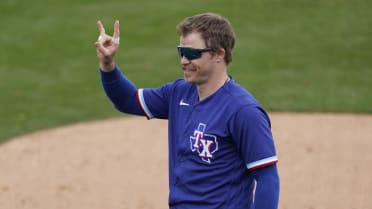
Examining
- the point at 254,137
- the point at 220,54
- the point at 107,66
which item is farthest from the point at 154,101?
the point at 254,137

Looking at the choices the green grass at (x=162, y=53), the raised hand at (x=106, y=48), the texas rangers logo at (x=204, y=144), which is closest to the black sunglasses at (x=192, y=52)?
the texas rangers logo at (x=204, y=144)

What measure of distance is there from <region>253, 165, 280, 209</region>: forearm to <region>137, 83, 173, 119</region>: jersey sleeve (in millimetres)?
908

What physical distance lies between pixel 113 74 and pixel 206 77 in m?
0.71

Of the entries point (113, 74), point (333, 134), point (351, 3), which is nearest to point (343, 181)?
point (333, 134)

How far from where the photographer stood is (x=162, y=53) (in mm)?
15703

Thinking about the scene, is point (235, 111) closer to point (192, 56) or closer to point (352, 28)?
point (192, 56)

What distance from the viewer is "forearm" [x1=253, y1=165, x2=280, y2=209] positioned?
4.17 meters

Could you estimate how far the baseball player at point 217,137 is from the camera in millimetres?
4184

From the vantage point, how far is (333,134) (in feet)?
35.3

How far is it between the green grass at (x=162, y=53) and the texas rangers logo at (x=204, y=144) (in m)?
7.32

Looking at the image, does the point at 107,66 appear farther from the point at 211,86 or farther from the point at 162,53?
the point at 162,53

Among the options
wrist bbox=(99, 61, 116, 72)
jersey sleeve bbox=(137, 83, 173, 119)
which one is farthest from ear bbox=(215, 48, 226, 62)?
wrist bbox=(99, 61, 116, 72)

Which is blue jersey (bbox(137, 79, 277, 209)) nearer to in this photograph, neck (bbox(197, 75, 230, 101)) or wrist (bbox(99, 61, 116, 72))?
neck (bbox(197, 75, 230, 101))

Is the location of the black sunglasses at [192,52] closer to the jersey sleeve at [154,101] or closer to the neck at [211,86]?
the neck at [211,86]
